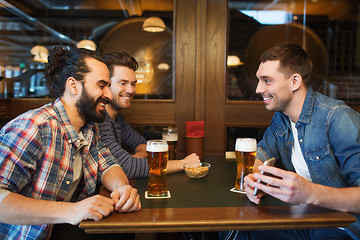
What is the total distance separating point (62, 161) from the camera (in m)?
1.33

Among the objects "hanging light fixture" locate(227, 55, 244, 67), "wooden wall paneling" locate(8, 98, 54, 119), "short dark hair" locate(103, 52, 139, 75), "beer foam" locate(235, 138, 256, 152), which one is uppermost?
"hanging light fixture" locate(227, 55, 244, 67)

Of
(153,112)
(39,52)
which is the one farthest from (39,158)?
(39,52)

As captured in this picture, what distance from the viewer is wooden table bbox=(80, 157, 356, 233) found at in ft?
3.18

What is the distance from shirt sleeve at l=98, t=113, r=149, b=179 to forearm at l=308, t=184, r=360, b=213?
84cm

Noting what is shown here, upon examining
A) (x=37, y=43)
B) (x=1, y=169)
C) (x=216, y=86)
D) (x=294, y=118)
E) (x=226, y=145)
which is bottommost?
(x=226, y=145)

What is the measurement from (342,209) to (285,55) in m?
0.85

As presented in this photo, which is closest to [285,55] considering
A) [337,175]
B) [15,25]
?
[337,175]

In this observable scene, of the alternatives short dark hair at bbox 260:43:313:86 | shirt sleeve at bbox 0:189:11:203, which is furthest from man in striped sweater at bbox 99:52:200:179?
short dark hair at bbox 260:43:313:86

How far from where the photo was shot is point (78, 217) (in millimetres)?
994

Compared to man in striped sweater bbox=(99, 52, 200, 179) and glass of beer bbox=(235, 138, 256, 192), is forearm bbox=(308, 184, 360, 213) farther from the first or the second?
man in striped sweater bbox=(99, 52, 200, 179)

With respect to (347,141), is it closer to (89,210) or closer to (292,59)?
(292,59)

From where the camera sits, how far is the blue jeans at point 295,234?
1337 mm

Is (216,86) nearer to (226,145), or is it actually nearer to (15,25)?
(226,145)

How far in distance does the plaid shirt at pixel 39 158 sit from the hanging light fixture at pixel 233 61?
1.54 metres
